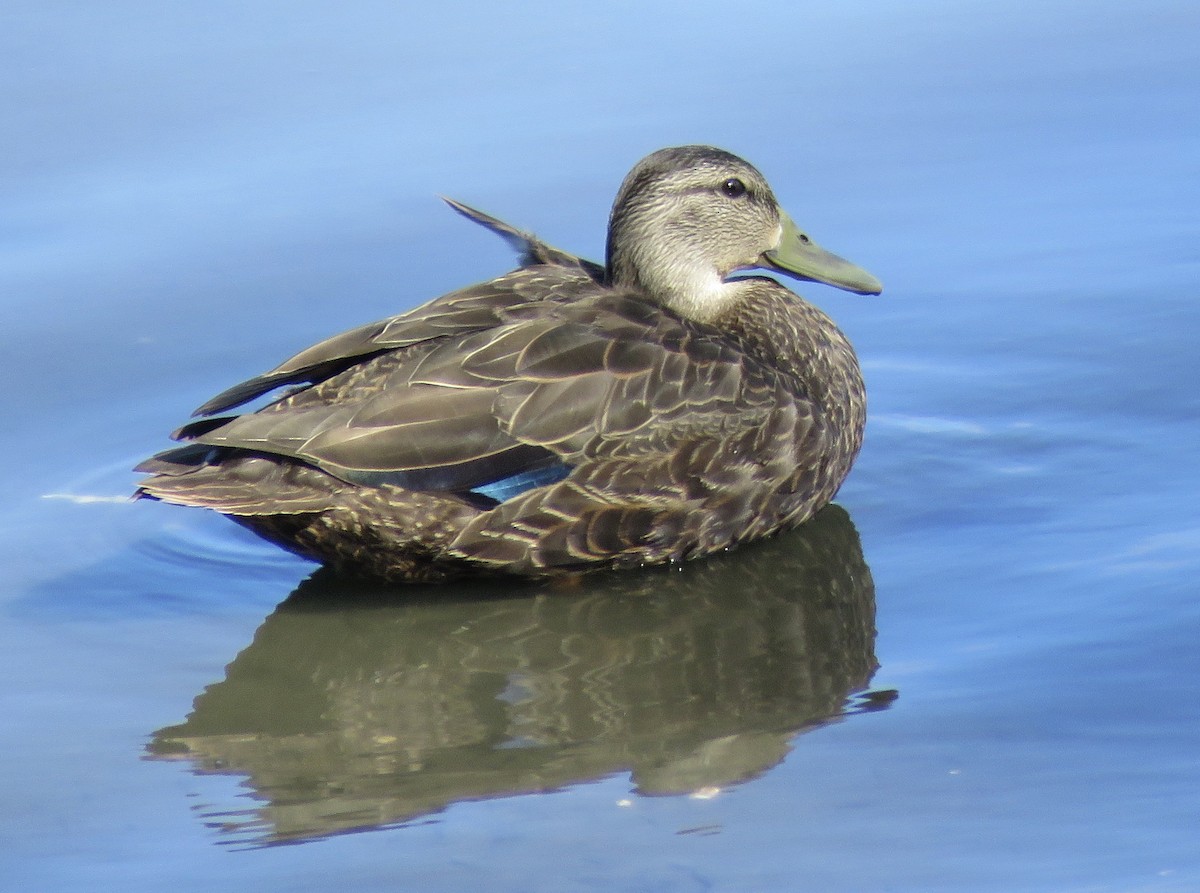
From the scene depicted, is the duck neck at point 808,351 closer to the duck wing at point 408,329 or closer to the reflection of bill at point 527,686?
the reflection of bill at point 527,686

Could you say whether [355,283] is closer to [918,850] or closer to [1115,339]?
[1115,339]

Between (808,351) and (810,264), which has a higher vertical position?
(810,264)

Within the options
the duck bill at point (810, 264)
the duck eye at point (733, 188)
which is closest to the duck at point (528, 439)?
the duck eye at point (733, 188)

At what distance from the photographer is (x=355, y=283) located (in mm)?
8484

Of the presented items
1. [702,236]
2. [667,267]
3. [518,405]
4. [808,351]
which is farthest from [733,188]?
[518,405]

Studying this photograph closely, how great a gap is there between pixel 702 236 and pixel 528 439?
4.32 feet

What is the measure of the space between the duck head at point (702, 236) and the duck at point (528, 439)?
0.03 m

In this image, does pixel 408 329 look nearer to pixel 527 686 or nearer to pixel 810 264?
pixel 527 686

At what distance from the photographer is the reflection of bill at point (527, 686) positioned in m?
5.31

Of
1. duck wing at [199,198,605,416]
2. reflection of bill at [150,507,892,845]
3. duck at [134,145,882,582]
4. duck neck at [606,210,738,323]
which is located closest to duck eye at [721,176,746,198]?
duck neck at [606,210,738,323]

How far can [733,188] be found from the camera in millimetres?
7438

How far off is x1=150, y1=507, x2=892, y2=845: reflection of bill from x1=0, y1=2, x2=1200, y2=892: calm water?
0.02 m

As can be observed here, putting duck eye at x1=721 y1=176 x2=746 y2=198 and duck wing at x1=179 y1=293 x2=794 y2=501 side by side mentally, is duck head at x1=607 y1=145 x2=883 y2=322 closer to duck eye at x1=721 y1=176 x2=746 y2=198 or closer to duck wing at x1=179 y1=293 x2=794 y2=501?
duck eye at x1=721 y1=176 x2=746 y2=198

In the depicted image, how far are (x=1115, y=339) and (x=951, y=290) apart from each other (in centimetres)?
78
